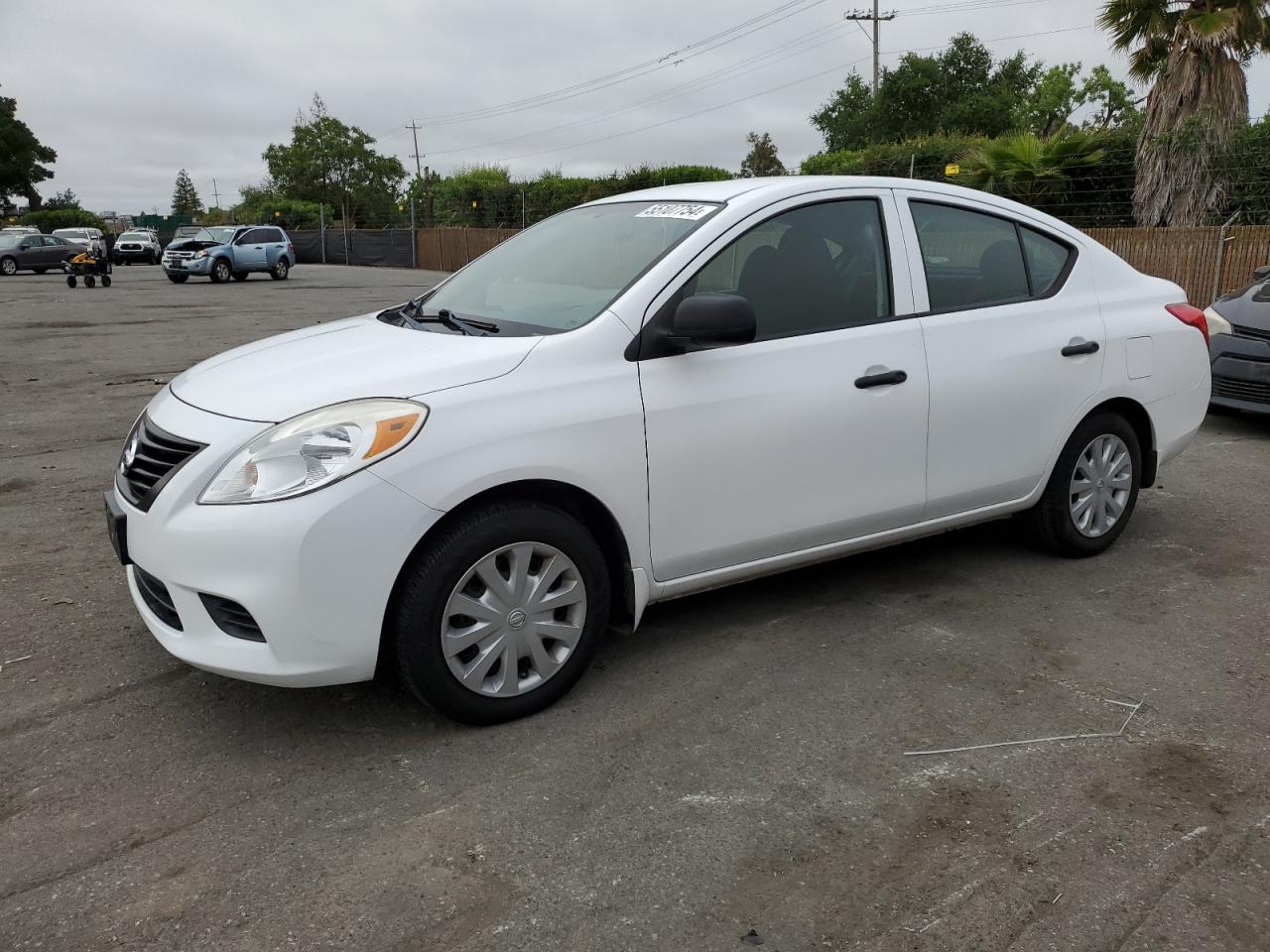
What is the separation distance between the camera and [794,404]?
3.86m

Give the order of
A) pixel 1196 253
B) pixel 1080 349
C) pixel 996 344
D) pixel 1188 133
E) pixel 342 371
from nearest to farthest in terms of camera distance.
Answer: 1. pixel 342 371
2. pixel 996 344
3. pixel 1080 349
4. pixel 1196 253
5. pixel 1188 133

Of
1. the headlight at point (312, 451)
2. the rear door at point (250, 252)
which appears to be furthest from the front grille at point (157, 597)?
the rear door at point (250, 252)

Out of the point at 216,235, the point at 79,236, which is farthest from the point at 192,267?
the point at 79,236

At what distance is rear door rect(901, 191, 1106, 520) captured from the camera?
4309 millimetres

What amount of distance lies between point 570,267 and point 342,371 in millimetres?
1052

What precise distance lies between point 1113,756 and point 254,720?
269 centimetres

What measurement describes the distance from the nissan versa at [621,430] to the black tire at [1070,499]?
0.02 metres

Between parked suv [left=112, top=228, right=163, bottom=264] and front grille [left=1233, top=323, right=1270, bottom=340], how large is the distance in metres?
46.5

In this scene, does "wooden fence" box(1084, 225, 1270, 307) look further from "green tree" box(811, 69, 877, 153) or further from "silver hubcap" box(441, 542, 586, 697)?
"green tree" box(811, 69, 877, 153)

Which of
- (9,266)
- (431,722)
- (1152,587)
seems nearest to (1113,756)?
(1152,587)

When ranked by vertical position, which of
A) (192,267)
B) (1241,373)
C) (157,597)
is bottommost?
(157,597)

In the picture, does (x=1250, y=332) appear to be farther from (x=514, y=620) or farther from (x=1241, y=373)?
(x=514, y=620)

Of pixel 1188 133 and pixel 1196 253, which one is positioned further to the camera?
pixel 1188 133

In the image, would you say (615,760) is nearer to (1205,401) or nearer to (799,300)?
(799,300)
